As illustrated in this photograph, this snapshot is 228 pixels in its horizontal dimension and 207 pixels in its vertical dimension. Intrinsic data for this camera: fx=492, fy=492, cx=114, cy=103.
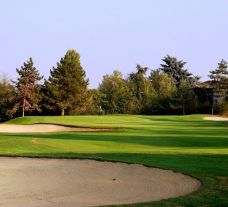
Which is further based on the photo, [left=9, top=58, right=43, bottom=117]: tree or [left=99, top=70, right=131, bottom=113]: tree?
[left=99, top=70, right=131, bottom=113]: tree

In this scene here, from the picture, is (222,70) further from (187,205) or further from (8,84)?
(187,205)

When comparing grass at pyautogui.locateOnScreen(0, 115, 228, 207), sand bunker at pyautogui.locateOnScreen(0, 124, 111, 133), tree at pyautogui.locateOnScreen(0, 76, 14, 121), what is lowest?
grass at pyautogui.locateOnScreen(0, 115, 228, 207)

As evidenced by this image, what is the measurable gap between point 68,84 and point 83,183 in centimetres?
6332

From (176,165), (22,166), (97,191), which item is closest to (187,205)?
(97,191)

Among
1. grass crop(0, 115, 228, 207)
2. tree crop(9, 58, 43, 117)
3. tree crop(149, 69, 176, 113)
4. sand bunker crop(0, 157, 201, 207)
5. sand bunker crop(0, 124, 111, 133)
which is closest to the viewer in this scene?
sand bunker crop(0, 157, 201, 207)

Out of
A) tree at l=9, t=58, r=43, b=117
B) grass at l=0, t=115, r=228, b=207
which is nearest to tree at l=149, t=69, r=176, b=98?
tree at l=9, t=58, r=43, b=117

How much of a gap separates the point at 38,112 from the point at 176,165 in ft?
210

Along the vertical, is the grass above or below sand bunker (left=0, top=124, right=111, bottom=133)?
below

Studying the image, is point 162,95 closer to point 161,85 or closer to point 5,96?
point 161,85

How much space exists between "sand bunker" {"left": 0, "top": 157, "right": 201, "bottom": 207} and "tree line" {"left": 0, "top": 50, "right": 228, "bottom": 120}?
59.0 m

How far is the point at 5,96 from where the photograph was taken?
85000mm

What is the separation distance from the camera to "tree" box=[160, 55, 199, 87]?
109 meters

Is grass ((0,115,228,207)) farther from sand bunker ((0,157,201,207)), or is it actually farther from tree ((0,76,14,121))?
tree ((0,76,14,121))

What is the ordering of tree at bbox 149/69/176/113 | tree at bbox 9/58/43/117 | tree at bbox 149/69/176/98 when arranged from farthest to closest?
tree at bbox 149/69/176/98
tree at bbox 149/69/176/113
tree at bbox 9/58/43/117
